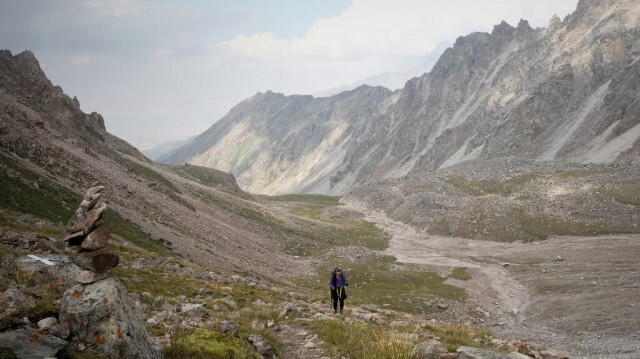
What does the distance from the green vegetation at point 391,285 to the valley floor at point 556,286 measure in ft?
11.3

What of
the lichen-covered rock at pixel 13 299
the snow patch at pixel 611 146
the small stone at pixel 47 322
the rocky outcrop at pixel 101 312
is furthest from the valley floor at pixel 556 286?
the snow patch at pixel 611 146

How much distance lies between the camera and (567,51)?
191500mm

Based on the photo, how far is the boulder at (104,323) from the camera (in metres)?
7.95

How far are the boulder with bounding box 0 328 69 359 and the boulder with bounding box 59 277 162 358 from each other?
0.59 metres

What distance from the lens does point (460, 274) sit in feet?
220

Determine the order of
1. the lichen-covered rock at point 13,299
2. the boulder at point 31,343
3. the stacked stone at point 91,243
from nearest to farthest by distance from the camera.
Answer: the boulder at point 31,343, the stacked stone at point 91,243, the lichen-covered rock at point 13,299

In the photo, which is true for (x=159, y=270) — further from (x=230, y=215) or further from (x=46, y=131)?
(x=230, y=215)

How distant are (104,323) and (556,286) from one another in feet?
195

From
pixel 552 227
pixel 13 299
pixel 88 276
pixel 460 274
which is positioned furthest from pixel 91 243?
pixel 552 227

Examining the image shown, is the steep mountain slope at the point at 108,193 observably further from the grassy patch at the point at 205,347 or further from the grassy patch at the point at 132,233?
the grassy patch at the point at 205,347

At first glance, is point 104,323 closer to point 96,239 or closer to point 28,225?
point 96,239

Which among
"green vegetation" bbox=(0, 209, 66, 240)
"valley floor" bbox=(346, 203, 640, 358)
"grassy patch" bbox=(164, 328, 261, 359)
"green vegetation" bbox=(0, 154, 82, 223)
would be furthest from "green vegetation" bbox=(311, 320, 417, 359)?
"green vegetation" bbox=(0, 154, 82, 223)

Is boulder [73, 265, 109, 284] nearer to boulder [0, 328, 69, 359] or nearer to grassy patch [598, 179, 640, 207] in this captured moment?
boulder [0, 328, 69, 359]

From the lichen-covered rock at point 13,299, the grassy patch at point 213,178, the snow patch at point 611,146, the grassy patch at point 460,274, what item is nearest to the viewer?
the lichen-covered rock at point 13,299
